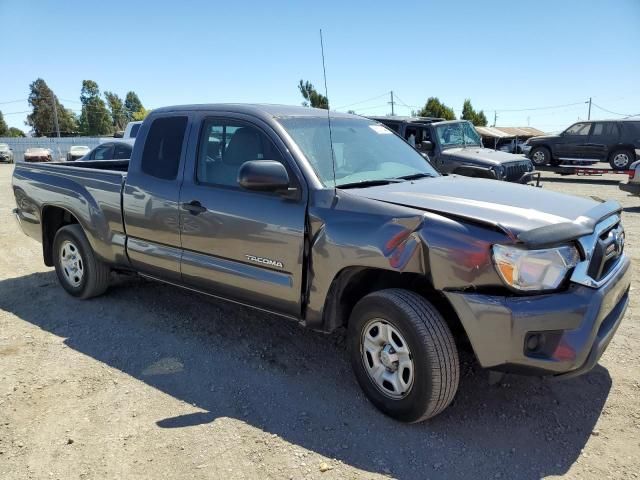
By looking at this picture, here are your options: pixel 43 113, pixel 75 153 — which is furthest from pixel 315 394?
pixel 43 113

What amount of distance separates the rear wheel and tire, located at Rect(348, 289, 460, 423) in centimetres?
1717

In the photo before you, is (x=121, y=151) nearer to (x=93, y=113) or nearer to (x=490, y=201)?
(x=490, y=201)

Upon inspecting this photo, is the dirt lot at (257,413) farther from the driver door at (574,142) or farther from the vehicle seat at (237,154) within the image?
the driver door at (574,142)

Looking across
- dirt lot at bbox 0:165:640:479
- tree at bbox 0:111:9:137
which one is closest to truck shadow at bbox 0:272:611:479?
dirt lot at bbox 0:165:640:479

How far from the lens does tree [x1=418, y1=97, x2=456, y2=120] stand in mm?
45156

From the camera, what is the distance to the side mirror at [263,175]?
319cm

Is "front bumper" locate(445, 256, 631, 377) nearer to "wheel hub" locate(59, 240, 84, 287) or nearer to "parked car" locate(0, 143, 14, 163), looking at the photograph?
"wheel hub" locate(59, 240, 84, 287)

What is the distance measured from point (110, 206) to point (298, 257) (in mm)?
2214

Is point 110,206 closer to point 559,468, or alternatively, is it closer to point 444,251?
point 444,251

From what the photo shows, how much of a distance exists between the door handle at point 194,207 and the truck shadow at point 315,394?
43.5 inches

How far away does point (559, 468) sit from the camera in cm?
264

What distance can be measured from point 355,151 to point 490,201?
1212 millimetres

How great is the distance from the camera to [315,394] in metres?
3.42

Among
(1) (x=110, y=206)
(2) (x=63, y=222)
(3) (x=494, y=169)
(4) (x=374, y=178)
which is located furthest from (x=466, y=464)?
(3) (x=494, y=169)
